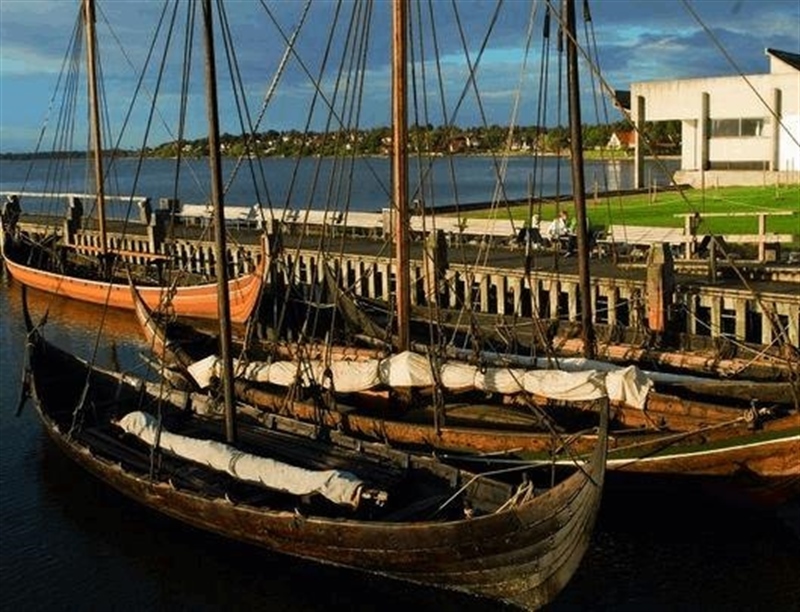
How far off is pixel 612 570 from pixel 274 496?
21.1 ft

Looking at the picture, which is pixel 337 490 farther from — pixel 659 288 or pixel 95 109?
pixel 95 109

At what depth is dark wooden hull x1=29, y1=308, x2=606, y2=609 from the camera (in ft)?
50.3

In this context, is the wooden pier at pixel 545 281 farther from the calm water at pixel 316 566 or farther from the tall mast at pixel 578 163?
the calm water at pixel 316 566

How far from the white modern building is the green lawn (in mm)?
3960

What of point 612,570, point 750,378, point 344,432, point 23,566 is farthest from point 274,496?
point 750,378

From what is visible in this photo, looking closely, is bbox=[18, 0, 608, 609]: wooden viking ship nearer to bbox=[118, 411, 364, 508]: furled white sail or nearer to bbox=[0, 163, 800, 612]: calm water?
bbox=[118, 411, 364, 508]: furled white sail

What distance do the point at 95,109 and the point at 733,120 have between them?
44.5 meters

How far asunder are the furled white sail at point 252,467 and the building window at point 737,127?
Result: 191ft

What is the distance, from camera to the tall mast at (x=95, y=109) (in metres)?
46.7

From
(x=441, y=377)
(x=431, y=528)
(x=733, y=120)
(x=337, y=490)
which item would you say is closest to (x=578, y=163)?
(x=441, y=377)

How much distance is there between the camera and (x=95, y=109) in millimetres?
48531

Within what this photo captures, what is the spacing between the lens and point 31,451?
26.1m

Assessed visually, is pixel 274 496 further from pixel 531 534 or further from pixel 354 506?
pixel 531 534

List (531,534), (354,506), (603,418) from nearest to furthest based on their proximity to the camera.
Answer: (603,418) → (531,534) → (354,506)
